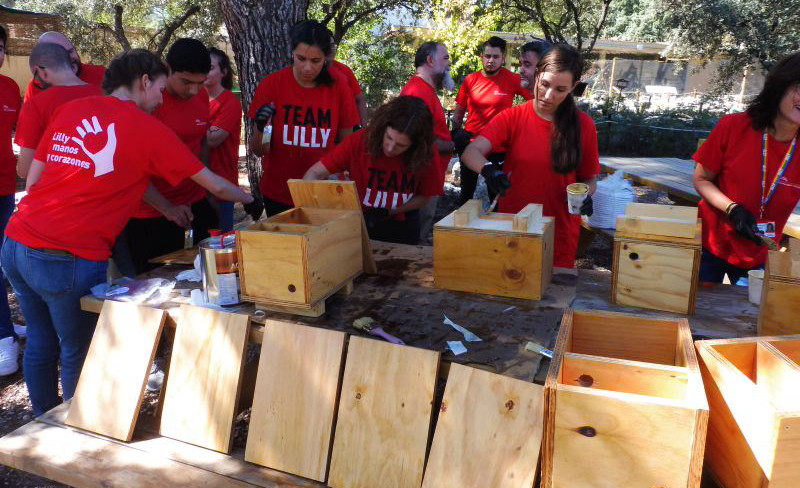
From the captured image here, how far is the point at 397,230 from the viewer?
3084 mm

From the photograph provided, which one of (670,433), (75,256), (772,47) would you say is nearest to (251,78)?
(75,256)

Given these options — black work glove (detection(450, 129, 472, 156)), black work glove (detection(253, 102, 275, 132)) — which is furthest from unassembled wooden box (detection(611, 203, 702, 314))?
black work glove (detection(450, 129, 472, 156))

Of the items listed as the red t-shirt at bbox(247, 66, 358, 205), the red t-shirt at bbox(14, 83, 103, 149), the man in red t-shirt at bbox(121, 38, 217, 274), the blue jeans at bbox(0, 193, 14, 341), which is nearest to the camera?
the red t-shirt at bbox(14, 83, 103, 149)

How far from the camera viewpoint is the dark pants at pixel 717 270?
8.33ft

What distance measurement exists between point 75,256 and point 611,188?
3.23m

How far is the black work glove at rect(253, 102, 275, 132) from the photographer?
9.95 ft

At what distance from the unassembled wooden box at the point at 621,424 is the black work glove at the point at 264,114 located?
2117 mm

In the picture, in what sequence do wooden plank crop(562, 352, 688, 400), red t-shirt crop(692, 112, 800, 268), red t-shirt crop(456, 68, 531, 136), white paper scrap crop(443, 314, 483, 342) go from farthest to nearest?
red t-shirt crop(456, 68, 531, 136)
red t-shirt crop(692, 112, 800, 268)
white paper scrap crop(443, 314, 483, 342)
wooden plank crop(562, 352, 688, 400)

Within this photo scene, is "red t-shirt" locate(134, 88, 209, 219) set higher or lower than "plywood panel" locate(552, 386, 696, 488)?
higher

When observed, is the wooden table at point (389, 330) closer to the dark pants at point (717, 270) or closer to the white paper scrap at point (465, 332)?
the white paper scrap at point (465, 332)

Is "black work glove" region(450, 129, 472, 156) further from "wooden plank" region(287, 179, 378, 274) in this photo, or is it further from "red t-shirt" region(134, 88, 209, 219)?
"wooden plank" region(287, 179, 378, 274)

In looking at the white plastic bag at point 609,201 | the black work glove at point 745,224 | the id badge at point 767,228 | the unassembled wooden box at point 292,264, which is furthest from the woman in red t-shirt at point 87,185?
the white plastic bag at point 609,201

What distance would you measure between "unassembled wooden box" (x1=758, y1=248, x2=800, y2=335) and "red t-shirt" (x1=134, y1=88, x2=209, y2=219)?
2.56 m

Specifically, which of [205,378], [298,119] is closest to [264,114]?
[298,119]
